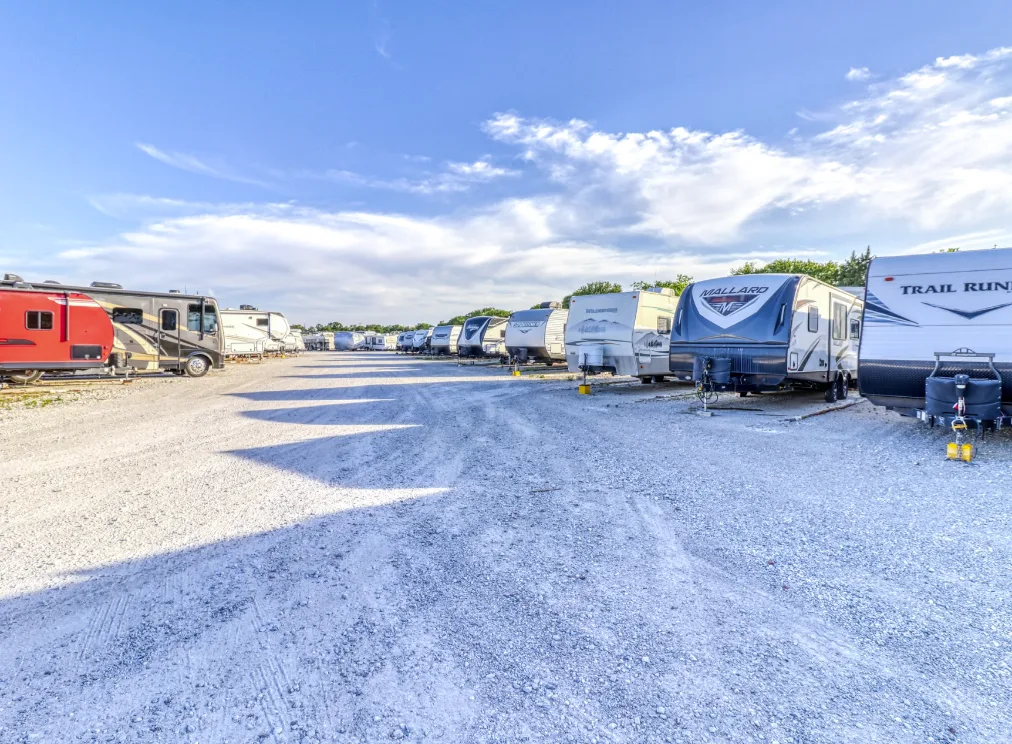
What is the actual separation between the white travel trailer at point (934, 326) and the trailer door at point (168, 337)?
19.6 m

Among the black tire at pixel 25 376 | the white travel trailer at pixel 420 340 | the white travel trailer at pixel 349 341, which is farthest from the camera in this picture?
the white travel trailer at pixel 349 341

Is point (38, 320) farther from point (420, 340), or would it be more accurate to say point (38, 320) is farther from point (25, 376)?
point (420, 340)

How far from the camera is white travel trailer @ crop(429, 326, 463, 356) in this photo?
36.5 m

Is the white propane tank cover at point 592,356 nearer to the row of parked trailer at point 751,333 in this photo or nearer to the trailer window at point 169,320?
the row of parked trailer at point 751,333

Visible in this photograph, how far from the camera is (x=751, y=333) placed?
10.5 meters

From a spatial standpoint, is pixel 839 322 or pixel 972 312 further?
pixel 839 322

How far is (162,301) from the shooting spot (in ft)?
58.0

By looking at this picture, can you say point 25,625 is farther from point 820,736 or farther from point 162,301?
point 162,301

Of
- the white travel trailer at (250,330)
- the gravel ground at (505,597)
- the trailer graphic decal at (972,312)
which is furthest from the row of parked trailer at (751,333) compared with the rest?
the white travel trailer at (250,330)

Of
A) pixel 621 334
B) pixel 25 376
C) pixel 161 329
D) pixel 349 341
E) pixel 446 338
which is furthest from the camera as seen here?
pixel 349 341

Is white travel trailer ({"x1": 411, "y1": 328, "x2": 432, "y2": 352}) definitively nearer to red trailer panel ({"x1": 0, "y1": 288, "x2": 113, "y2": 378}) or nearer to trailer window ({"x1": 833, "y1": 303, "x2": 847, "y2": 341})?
red trailer panel ({"x1": 0, "y1": 288, "x2": 113, "y2": 378})

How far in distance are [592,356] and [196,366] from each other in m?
14.0

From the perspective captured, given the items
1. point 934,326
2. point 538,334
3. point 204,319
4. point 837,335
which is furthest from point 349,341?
point 934,326

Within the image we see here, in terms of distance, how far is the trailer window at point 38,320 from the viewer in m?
13.9
